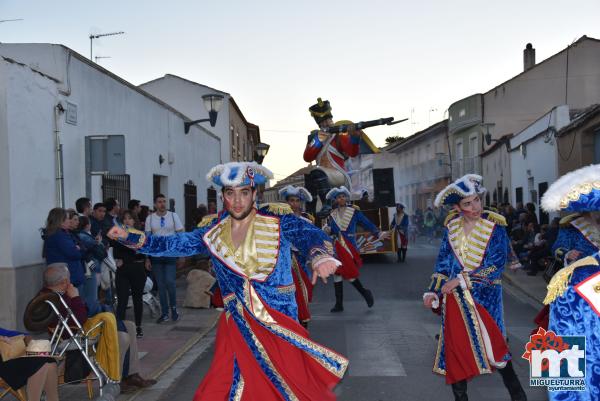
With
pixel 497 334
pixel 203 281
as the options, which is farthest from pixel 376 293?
pixel 497 334

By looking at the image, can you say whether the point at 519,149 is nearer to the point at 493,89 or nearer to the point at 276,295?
the point at 493,89

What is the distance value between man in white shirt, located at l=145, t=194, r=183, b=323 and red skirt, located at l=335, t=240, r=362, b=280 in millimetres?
2478

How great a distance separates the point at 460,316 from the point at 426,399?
1.15 metres

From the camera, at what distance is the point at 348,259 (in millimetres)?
10844

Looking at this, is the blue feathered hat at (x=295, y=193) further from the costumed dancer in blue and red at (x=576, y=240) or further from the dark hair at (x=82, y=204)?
the costumed dancer in blue and red at (x=576, y=240)

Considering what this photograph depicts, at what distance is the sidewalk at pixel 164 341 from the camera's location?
6.45 m

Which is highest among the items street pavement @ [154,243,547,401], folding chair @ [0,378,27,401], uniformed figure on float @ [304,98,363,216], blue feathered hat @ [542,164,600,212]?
uniformed figure on float @ [304,98,363,216]

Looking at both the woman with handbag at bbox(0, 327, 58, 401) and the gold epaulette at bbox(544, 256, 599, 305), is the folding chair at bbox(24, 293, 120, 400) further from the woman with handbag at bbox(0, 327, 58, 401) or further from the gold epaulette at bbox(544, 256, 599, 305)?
the gold epaulette at bbox(544, 256, 599, 305)

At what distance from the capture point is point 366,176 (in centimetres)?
5459

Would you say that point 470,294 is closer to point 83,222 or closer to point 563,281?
point 563,281

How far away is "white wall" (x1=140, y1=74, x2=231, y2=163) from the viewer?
32938 millimetres

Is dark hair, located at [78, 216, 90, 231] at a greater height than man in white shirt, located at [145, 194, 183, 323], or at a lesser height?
greater

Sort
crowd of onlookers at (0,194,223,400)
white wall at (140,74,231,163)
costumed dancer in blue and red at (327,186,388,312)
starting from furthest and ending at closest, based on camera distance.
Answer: white wall at (140,74,231,163) → costumed dancer in blue and red at (327,186,388,312) → crowd of onlookers at (0,194,223,400)

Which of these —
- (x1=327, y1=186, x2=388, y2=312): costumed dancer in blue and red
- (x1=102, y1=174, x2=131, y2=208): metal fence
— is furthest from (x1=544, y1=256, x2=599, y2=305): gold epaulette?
(x1=102, y1=174, x2=131, y2=208): metal fence
